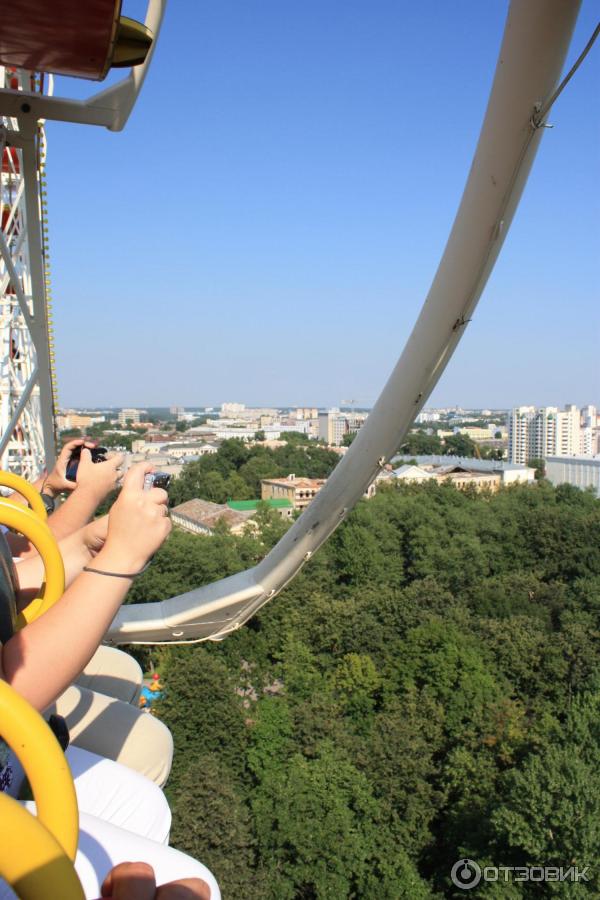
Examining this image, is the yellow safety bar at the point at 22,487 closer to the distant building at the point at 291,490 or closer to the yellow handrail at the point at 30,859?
the yellow handrail at the point at 30,859

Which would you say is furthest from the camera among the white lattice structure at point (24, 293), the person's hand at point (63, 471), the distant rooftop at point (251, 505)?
the distant rooftop at point (251, 505)

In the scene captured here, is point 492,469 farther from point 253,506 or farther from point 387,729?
point 387,729

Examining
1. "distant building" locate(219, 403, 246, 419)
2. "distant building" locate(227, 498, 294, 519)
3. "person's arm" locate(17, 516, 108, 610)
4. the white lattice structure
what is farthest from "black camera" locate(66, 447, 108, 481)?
"distant building" locate(219, 403, 246, 419)

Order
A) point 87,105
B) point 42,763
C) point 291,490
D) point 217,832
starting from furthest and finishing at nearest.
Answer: point 291,490, point 217,832, point 87,105, point 42,763

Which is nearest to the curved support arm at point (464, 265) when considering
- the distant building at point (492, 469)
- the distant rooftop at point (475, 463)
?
the distant building at point (492, 469)

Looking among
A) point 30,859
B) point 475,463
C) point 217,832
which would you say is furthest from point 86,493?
point 475,463

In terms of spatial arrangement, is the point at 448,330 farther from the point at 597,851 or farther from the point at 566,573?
the point at 566,573

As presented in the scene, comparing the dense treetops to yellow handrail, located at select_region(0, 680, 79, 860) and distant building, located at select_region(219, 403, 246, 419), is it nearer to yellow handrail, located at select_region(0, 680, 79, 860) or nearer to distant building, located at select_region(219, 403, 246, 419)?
yellow handrail, located at select_region(0, 680, 79, 860)
